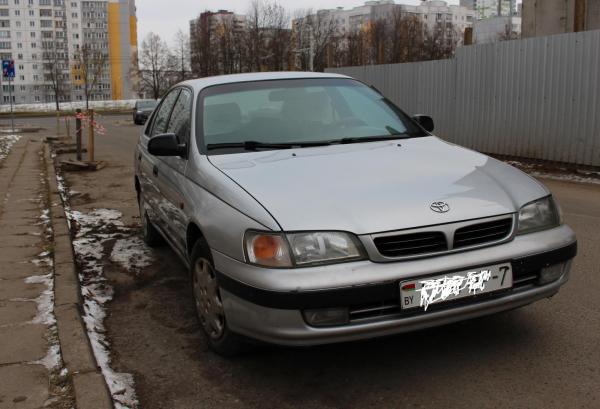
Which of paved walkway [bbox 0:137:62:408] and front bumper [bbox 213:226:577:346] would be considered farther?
paved walkway [bbox 0:137:62:408]

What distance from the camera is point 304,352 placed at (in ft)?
11.8

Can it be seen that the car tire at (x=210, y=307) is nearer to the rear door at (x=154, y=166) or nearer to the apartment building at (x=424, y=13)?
the rear door at (x=154, y=166)

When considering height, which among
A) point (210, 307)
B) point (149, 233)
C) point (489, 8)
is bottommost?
point (149, 233)

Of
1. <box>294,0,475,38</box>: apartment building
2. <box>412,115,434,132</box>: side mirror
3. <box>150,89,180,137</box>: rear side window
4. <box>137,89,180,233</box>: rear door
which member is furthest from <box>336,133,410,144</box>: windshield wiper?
<box>294,0,475,38</box>: apartment building

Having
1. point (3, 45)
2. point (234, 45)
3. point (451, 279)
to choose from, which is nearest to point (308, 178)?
point (451, 279)

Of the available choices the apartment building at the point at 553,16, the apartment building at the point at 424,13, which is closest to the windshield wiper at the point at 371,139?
the apartment building at the point at 553,16

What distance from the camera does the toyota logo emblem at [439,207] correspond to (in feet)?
9.90

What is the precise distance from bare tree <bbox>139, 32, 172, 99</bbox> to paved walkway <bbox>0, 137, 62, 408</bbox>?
2512 inches

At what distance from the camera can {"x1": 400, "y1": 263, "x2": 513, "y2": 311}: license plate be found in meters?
2.89

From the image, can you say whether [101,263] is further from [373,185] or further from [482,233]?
[482,233]

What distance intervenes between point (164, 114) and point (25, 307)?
6.47 feet

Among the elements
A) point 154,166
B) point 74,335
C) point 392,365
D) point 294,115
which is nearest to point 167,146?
point 294,115

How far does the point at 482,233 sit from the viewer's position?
122 inches

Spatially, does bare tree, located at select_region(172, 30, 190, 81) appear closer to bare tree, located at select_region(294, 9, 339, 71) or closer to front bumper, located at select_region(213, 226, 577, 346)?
bare tree, located at select_region(294, 9, 339, 71)
